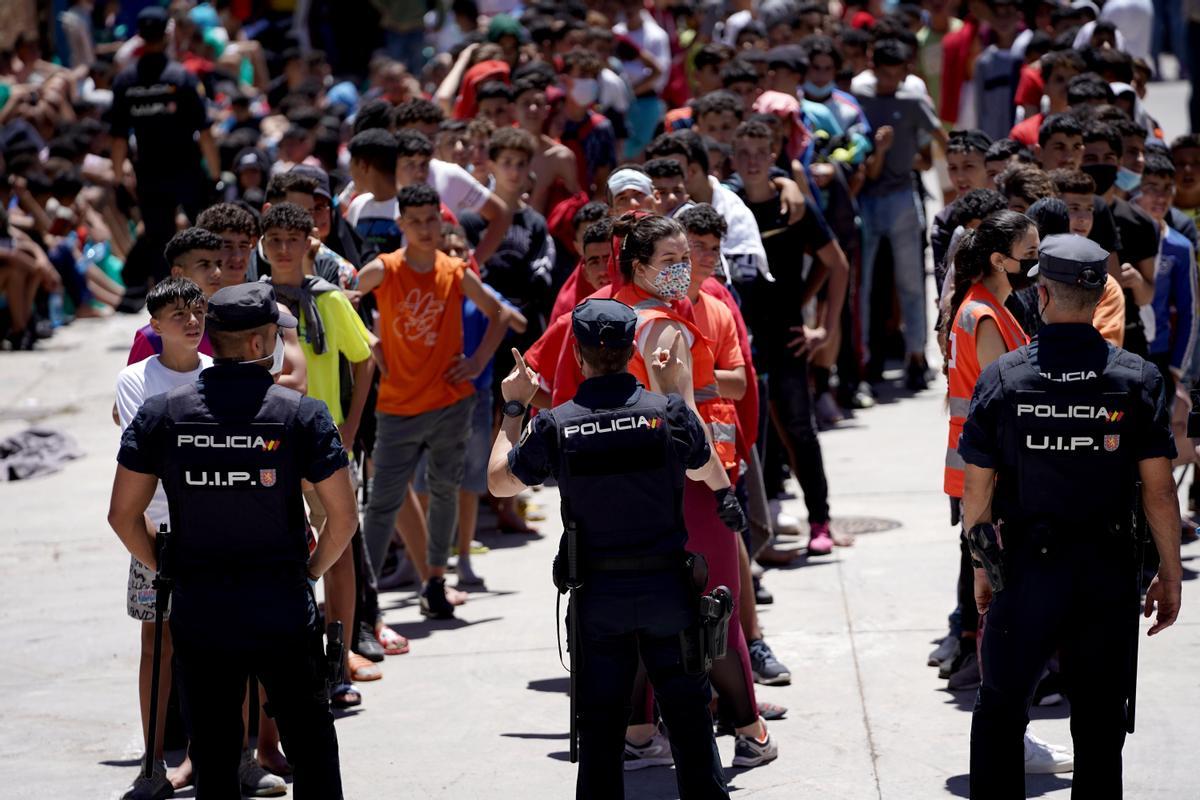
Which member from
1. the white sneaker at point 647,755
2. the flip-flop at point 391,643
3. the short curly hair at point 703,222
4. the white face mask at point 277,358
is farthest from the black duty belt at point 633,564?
the flip-flop at point 391,643

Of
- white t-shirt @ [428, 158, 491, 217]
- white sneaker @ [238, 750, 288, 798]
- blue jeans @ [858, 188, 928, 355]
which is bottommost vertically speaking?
white sneaker @ [238, 750, 288, 798]

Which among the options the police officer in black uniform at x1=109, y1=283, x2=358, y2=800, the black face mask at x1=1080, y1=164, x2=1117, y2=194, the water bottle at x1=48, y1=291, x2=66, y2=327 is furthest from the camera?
the water bottle at x1=48, y1=291, x2=66, y2=327

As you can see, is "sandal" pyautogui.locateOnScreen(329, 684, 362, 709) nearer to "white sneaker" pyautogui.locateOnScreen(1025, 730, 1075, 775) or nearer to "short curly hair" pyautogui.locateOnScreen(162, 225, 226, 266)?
"short curly hair" pyautogui.locateOnScreen(162, 225, 226, 266)

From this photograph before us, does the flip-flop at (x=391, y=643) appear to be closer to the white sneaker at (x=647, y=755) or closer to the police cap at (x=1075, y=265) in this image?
the white sneaker at (x=647, y=755)

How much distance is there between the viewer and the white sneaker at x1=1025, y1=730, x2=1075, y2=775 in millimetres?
6164

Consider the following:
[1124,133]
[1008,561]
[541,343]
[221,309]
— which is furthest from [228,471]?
[1124,133]

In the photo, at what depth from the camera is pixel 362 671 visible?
767 cm

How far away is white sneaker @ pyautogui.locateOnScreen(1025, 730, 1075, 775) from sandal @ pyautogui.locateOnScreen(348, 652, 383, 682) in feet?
9.61

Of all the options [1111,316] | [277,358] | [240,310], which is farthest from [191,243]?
[1111,316]

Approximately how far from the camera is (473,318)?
29.6 ft

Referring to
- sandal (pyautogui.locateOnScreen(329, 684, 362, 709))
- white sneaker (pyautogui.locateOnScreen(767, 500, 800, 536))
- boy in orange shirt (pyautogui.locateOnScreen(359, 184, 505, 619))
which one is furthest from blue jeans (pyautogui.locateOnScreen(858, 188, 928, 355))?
sandal (pyautogui.locateOnScreen(329, 684, 362, 709))

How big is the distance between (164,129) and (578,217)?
24.0 feet

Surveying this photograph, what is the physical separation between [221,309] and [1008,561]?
2.48 m

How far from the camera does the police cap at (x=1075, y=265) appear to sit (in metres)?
5.12
